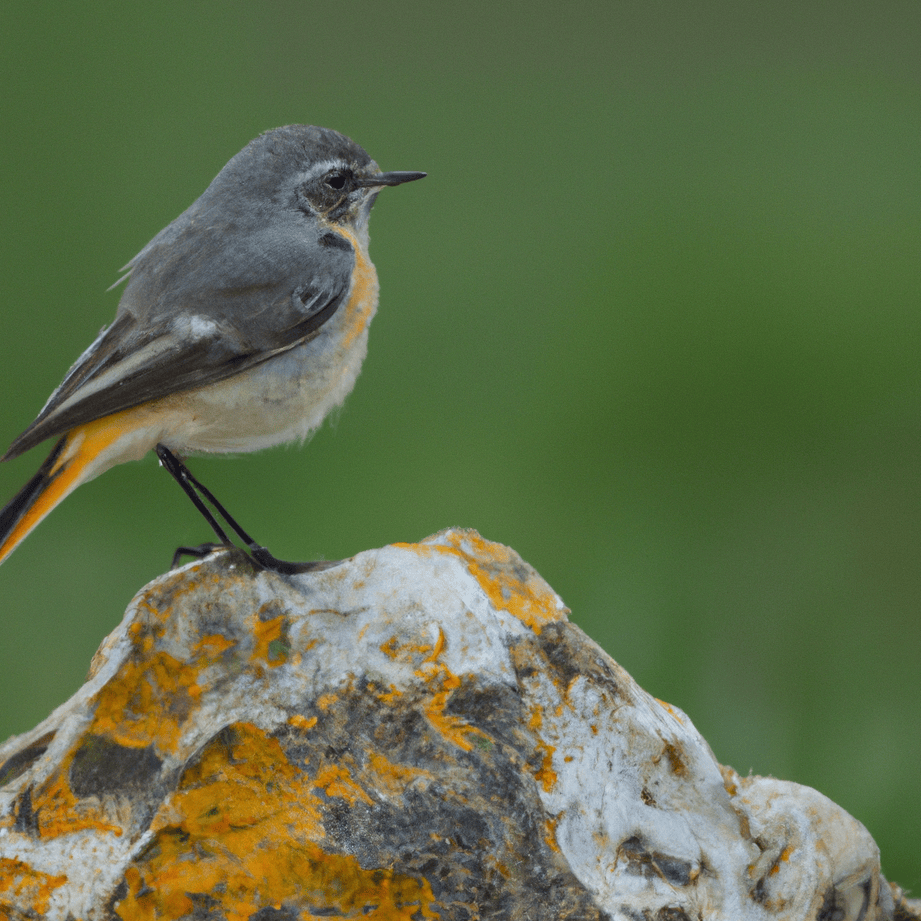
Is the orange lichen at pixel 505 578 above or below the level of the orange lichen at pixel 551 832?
above

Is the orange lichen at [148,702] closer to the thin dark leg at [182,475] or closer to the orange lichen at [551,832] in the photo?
the thin dark leg at [182,475]

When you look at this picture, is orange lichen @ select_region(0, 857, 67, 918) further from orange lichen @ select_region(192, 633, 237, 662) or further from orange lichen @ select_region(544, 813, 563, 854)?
orange lichen @ select_region(544, 813, 563, 854)

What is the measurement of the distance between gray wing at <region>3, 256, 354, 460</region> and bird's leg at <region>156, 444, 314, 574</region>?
40cm

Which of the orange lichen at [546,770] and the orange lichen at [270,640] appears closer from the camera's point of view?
the orange lichen at [546,770]

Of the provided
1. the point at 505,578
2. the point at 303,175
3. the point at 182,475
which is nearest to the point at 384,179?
the point at 303,175

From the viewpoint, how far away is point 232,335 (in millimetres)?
3615

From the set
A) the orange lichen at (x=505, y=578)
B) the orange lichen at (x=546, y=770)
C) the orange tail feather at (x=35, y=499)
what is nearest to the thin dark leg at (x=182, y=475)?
the orange tail feather at (x=35, y=499)

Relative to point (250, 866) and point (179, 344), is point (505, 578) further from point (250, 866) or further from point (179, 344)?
point (179, 344)

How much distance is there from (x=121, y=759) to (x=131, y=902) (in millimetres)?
430

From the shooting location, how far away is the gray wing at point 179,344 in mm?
3449

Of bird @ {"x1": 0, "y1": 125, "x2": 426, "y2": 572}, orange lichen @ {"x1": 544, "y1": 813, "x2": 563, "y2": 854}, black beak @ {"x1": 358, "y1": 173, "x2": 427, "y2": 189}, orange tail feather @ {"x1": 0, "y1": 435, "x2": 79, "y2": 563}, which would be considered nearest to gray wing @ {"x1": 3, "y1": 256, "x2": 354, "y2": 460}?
bird @ {"x1": 0, "y1": 125, "x2": 426, "y2": 572}

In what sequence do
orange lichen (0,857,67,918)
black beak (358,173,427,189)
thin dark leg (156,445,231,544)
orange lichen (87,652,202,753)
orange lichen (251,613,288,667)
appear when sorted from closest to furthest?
orange lichen (0,857,67,918) < orange lichen (87,652,202,753) < orange lichen (251,613,288,667) < thin dark leg (156,445,231,544) < black beak (358,173,427,189)

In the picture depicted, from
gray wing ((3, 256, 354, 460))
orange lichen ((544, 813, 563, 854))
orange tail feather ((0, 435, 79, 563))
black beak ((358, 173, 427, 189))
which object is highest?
black beak ((358, 173, 427, 189))

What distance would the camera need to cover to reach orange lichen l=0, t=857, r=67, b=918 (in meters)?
2.84
